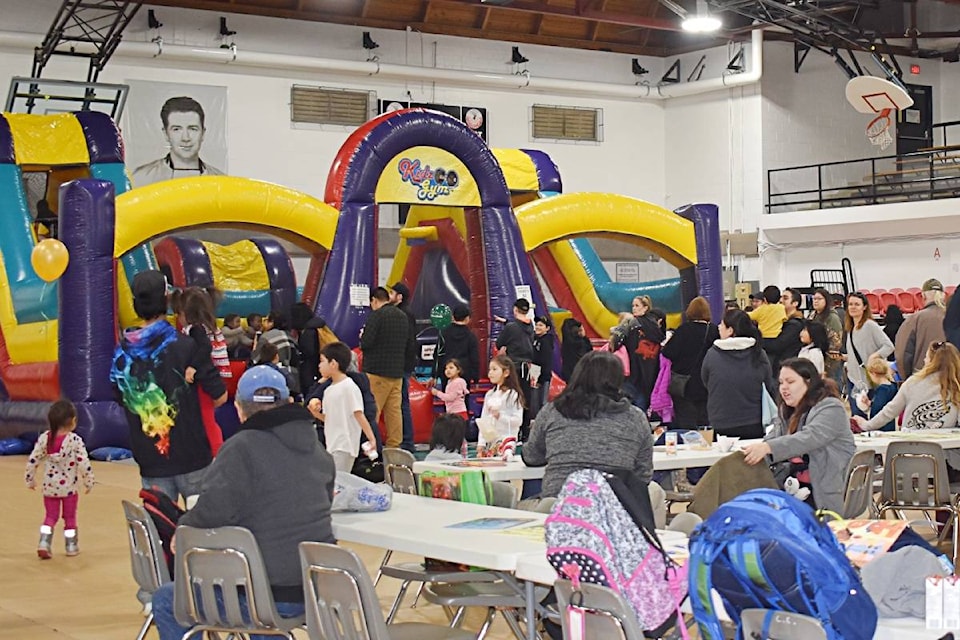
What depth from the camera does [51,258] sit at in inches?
428

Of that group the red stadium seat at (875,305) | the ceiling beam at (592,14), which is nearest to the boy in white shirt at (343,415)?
the ceiling beam at (592,14)

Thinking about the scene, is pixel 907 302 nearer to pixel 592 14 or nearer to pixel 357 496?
pixel 592 14

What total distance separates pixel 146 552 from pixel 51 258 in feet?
23.1

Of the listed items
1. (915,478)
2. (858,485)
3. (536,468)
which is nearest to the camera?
(858,485)

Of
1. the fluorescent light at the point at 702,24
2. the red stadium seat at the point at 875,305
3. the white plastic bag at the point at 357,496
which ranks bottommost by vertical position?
the white plastic bag at the point at 357,496

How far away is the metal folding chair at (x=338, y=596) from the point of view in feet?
11.1

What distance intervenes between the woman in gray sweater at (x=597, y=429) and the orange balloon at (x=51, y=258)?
22.9ft

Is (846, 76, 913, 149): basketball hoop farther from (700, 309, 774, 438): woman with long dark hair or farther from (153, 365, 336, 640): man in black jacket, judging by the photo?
(153, 365, 336, 640): man in black jacket

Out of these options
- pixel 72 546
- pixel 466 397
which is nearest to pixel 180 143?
pixel 466 397

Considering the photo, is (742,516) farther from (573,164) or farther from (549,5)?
(573,164)

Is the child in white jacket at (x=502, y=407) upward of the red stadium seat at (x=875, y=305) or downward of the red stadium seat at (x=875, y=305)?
downward

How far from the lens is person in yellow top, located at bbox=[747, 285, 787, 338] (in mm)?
12180

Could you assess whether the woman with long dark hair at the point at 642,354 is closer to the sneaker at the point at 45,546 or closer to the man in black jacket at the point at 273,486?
the sneaker at the point at 45,546

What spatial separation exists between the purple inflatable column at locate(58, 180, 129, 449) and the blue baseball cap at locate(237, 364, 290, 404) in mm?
7365
